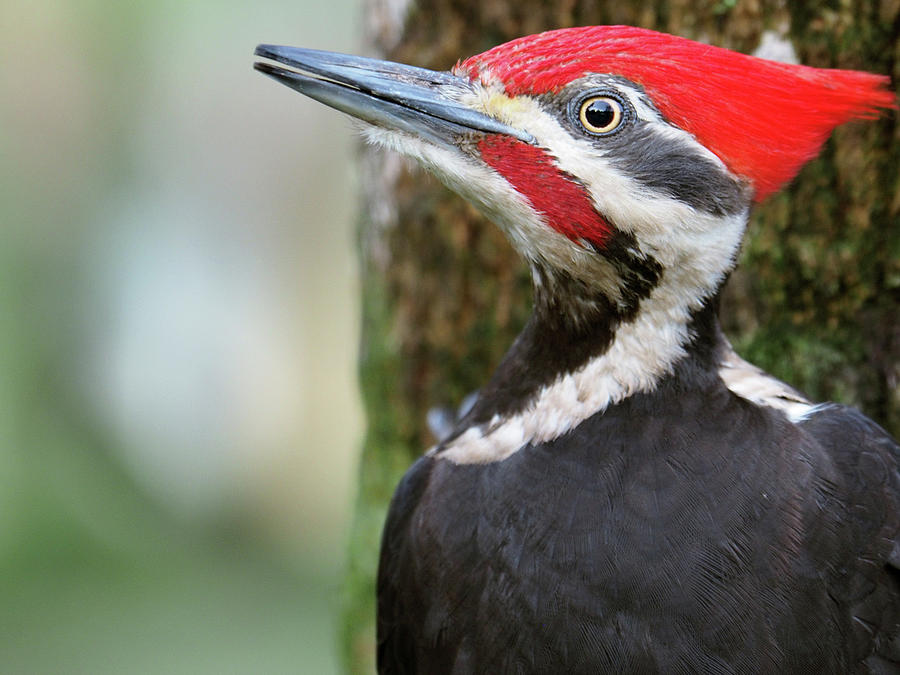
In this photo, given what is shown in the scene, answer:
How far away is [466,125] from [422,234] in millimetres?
1270

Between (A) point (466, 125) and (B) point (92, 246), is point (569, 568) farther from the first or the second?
(B) point (92, 246)

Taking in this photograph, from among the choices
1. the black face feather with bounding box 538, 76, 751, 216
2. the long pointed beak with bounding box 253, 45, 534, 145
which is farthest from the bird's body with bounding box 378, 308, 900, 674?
the long pointed beak with bounding box 253, 45, 534, 145

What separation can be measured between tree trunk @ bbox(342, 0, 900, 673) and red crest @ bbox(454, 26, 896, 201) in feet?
0.20

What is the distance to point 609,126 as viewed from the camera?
1795mm

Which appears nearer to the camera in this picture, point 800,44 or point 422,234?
point 800,44

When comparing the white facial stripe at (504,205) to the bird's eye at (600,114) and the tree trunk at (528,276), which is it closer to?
the bird's eye at (600,114)

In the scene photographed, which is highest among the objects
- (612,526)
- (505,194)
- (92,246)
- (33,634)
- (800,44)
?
(800,44)

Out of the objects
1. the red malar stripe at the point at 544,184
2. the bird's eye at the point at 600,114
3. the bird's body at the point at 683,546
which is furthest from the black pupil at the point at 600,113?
the bird's body at the point at 683,546

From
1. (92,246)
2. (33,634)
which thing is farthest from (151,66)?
(33,634)

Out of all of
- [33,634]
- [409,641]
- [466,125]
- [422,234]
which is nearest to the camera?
[466,125]

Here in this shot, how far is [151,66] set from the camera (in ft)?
23.7

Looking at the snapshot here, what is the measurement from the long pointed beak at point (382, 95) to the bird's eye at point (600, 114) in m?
0.12

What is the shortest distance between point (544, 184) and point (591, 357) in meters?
0.43

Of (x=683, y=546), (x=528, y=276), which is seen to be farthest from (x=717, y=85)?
(x=528, y=276)
